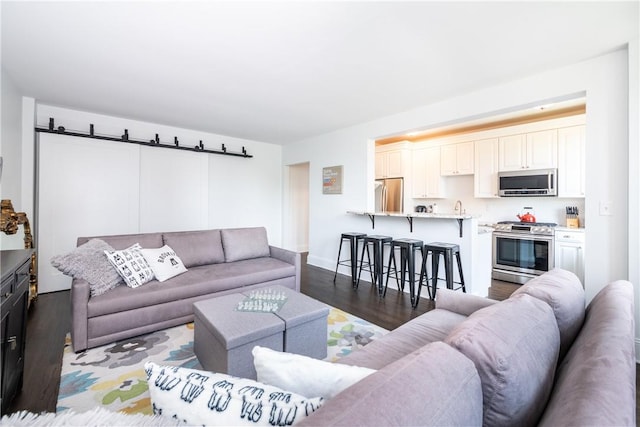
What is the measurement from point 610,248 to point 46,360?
15.0 ft

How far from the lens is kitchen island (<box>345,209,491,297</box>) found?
3355mm

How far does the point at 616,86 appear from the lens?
2.35m

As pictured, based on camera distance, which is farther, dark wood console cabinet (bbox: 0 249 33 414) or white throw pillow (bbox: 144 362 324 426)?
dark wood console cabinet (bbox: 0 249 33 414)

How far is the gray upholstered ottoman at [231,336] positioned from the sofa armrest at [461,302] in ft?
3.74

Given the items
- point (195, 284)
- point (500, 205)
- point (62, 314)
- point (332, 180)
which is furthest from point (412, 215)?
point (62, 314)

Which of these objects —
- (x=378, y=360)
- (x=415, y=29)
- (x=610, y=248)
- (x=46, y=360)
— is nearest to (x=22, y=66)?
(x=46, y=360)

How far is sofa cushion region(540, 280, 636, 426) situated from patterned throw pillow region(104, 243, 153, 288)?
2.94 m

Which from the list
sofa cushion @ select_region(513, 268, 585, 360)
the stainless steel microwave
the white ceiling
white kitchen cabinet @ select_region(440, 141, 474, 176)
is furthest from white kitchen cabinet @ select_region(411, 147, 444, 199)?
sofa cushion @ select_region(513, 268, 585, 360)

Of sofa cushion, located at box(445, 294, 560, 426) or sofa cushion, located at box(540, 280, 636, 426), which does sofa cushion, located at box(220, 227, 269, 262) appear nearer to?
sofa cushion, located at box(445, 294, 560, 426)

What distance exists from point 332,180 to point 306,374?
4.38m

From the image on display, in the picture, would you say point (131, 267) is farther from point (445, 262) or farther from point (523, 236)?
point (523, 236)

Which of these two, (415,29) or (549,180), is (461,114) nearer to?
(415,29)

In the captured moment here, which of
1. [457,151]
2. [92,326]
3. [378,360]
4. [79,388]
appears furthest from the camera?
[457,151]

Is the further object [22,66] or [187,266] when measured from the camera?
[187,266]
